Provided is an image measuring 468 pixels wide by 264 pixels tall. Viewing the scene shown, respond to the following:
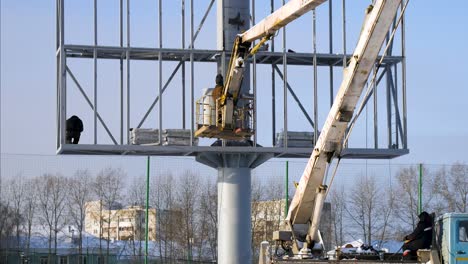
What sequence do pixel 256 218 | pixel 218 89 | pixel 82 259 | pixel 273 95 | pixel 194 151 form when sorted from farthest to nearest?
pixel 256 218
pixel 82 259
pixel 273 95
pixel 194 151
pixel 218 89

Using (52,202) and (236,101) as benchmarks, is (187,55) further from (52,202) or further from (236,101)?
(52,202)

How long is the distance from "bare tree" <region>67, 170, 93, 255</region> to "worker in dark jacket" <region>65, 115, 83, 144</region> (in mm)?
3180

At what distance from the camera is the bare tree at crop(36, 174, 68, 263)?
119 ft

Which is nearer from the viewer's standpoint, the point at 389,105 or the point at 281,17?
the point at 281,17

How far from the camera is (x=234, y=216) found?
33906 mm

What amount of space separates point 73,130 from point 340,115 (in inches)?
530

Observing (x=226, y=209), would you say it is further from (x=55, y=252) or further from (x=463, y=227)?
(x=463, y=227)

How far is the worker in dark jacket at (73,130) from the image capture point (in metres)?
32.7

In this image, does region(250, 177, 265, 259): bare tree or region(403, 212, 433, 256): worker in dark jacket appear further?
region(250, 177, 265, 259): bare tree

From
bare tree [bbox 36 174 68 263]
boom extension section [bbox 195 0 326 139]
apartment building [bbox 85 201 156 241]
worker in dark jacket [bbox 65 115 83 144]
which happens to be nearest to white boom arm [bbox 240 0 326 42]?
boom extension section [bbox 195 0 326 139]

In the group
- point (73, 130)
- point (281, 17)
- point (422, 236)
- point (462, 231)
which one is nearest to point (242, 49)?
point (281, 17)

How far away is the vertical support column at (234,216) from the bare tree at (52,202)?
5.99 meters

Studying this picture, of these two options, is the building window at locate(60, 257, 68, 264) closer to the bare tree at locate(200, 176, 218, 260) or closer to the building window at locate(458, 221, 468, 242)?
the bare tree at locate(200, 176, 218, 260)

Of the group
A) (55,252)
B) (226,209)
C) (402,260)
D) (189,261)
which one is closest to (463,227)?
(402,260)
